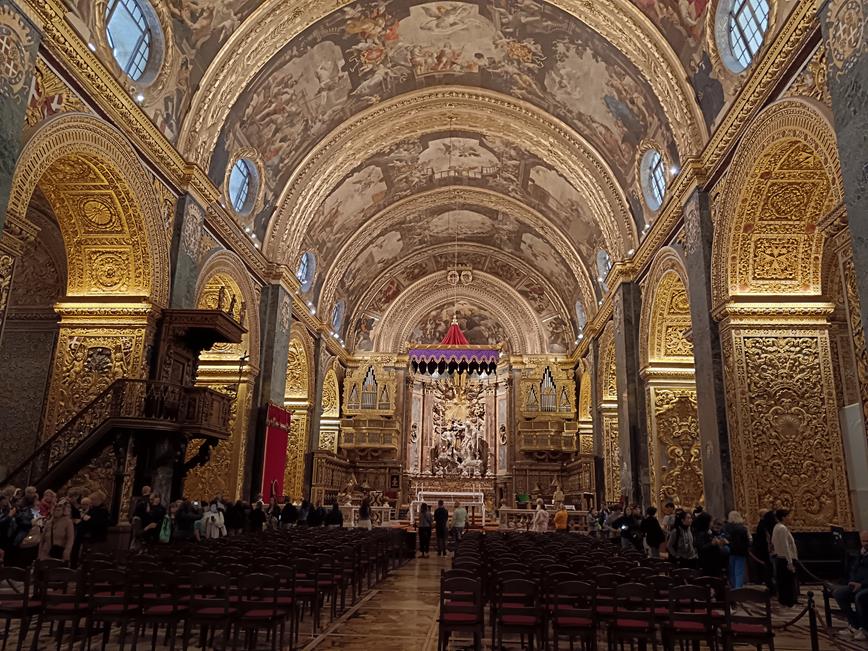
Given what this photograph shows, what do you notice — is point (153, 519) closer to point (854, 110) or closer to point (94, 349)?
point (94, 349)

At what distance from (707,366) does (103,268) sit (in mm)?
11017

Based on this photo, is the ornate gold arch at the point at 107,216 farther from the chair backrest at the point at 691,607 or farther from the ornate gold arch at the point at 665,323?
the ornate gold arch at the point at 665,323

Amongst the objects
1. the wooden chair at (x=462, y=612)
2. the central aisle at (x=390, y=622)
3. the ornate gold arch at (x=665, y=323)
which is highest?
the ornate gold arch at (x=665, y=323)

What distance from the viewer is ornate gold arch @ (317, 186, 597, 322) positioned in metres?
23.0

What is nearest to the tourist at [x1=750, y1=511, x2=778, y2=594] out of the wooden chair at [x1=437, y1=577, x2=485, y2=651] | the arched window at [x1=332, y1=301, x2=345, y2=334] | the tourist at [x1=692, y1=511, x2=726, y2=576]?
the tourist at [x1=692, y1=511, x2=726, y2=576]

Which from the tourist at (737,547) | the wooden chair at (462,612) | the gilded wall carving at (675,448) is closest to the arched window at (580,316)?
the gilded wall carving at (675,448)

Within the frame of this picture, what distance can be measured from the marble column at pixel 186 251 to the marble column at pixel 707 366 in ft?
32.2

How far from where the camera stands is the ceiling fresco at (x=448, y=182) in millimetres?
20531

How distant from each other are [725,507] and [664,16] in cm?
901

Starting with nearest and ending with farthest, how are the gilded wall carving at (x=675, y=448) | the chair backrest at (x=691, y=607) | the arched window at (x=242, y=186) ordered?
the chair backrest at (x=691, y=607), the gilded wall carving at (x=675, y=448), the arched window at (x=242, y=186)

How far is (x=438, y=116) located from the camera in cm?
1903

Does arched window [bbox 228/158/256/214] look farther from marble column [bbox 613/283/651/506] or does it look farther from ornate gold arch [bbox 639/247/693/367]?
ornate gold arch [bbox 639/247/693/367]

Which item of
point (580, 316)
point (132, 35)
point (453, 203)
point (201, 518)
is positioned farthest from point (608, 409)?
point (132, 35)

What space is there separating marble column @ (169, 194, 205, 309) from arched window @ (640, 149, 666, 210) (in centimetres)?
1031
